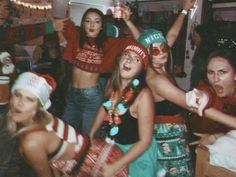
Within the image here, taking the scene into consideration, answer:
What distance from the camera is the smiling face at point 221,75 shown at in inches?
101

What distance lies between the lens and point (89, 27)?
3.51 metres

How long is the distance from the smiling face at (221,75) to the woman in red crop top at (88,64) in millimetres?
1184

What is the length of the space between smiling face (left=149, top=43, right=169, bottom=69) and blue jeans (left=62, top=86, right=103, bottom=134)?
1064 millimetres

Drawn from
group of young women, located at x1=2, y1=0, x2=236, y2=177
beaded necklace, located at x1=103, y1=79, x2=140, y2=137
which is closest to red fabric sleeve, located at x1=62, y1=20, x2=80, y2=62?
group of young women, located at x1=2, y1=0, x2=236, y2=177

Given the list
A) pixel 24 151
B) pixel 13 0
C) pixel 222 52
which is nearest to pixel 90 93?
pixel 222 52

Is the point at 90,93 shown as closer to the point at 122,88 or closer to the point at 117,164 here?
the point at 122,88

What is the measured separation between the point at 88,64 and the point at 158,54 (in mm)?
1129

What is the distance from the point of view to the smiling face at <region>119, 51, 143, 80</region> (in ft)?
7.68

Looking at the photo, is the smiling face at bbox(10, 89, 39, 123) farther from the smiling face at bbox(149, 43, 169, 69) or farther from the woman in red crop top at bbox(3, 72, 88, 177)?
the smiling face at bbox(149, 43, 169, 69)

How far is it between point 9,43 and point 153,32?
4.84 ft

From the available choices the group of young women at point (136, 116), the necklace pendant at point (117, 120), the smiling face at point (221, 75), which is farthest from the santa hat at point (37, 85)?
the smiling face at point (221, 75)

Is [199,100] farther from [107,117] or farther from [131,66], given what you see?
[107,117]

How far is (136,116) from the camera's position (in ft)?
7.26

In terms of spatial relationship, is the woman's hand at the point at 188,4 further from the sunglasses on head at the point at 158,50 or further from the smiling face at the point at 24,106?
the smiling face at the point at 24,106
